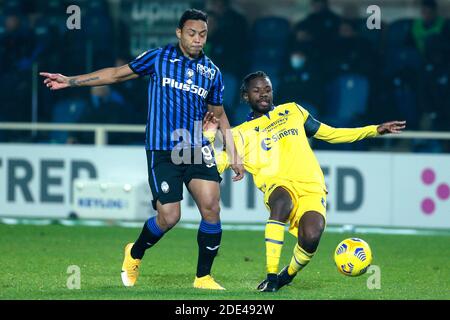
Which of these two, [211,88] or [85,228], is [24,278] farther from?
[85,228]

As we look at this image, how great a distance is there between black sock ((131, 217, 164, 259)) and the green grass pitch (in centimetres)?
28

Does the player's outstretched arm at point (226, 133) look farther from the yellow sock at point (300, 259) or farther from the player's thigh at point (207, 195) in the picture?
the yellow sock at point (300, 259)

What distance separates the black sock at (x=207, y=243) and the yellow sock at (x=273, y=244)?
1.38 ft

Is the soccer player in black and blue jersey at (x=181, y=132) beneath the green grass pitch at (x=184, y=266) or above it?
above

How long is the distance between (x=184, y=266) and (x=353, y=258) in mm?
2183

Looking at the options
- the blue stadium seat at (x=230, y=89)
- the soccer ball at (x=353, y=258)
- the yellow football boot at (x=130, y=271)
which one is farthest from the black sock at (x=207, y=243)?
the blue stadium seat at (x=230, y=89)

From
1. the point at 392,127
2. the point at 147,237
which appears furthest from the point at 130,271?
the point at 392,127

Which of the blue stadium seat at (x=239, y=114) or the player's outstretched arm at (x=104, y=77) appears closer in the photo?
the player's outstretched arm at (x=104, y=77)

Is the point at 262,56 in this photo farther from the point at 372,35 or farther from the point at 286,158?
the point at 286,158

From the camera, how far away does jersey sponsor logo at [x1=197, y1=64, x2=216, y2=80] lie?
897 cm

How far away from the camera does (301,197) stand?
362 inches

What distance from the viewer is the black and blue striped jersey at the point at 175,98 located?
29.3ft

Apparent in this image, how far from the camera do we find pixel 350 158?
14.9 meters
